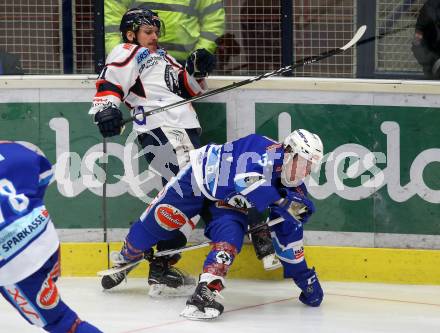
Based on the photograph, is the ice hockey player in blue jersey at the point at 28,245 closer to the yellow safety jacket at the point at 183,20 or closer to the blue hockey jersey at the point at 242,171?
the blue hockey jersey at the point at 242,171

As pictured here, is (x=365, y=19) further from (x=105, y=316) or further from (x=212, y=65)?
(x=105, y=316)

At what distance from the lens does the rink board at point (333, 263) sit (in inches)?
204

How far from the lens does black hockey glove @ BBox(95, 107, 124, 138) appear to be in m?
4.91

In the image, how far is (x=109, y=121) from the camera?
16.1 ft

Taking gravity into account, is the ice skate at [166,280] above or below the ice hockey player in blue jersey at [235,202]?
below

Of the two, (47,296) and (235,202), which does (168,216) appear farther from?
(47,296)

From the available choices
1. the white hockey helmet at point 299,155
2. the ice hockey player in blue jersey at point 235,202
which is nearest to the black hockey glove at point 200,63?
the ice hockey player in blue jersey at point 235,202

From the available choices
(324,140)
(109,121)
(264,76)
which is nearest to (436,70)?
(324,140)

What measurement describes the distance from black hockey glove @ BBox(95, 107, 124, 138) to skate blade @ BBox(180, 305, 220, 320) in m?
0.98

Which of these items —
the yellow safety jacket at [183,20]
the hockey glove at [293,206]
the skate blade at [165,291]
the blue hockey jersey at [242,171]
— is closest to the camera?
the blue hockey jersey at [242,171]

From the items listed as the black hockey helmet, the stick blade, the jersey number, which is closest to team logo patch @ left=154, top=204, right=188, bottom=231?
the black hockey helmet

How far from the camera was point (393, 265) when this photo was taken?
5.22 m

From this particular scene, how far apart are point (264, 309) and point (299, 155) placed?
0.72 meters

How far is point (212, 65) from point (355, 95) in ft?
2.44
